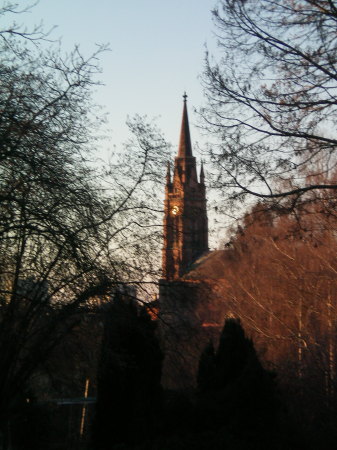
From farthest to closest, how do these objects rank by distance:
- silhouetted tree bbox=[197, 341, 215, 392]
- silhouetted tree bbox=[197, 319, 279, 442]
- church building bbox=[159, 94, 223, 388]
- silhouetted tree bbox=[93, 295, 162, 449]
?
silhouetted tree bbox=[197, 341, 215, 392], silhouetted tree bbox=[93, 295, 162, 449], silhouetted tree bbox=[197, 319, 279, 442], church building bbox=[159, 94, 223, 388]

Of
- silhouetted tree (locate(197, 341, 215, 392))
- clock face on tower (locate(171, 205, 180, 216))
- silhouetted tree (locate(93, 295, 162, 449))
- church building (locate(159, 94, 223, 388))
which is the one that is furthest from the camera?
silhouetted tree (locate(197, 341, 215, 392))

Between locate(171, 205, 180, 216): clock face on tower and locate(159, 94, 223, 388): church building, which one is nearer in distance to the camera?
locate(159, 94, 223, 388): church building

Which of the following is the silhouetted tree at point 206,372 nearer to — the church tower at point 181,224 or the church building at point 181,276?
the church building at point 181,276

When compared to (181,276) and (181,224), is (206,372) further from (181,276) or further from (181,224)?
(181,224)

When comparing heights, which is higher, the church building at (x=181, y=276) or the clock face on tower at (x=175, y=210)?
the clock face on tower at (x=175, y=210)

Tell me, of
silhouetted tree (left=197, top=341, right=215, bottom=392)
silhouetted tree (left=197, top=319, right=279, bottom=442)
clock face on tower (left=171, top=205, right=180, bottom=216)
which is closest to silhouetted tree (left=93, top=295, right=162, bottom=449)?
silhouetted tree (left=197, top=319, right=279, bottom=442)

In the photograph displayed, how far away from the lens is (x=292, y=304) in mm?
20266

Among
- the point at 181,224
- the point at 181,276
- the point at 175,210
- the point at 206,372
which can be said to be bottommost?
the point at 206,372

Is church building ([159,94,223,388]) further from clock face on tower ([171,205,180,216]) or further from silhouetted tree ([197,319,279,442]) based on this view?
silhouetted tree ([197,319,279,442])

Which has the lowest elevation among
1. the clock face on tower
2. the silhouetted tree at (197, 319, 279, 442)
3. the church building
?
the silhouetted tree at (197, 319, 279, 442)

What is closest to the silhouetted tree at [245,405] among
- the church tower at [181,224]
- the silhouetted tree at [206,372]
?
the silhouetted tree at [206,372]

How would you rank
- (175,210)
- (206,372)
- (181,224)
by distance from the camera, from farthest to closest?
(206,372) < (175,210) < (181,224)

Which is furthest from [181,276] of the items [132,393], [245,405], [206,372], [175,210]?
[206,372]

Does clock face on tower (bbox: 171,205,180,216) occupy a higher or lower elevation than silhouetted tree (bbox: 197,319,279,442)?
higher
